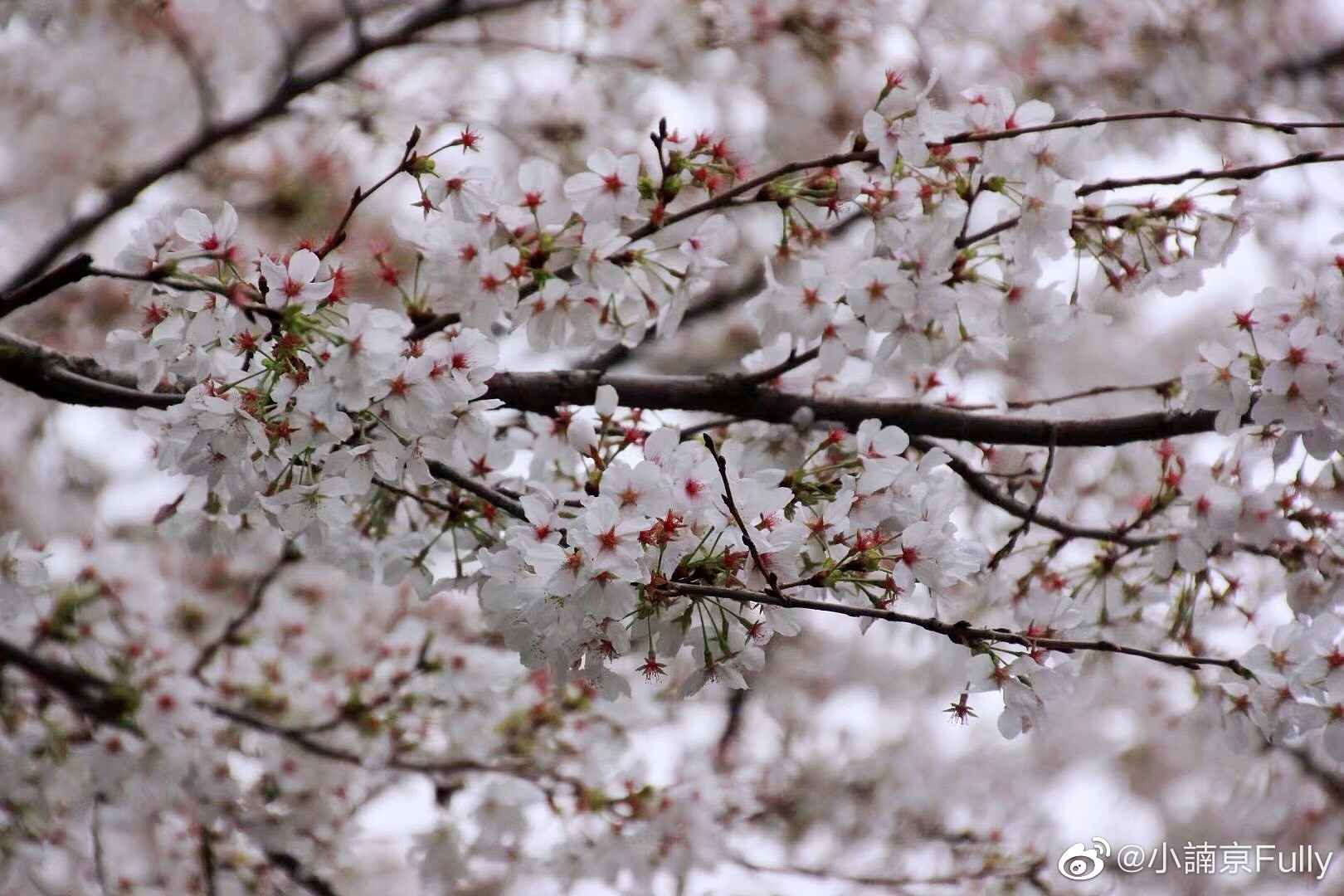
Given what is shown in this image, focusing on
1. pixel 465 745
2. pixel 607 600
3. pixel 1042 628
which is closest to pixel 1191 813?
pixel 465 745

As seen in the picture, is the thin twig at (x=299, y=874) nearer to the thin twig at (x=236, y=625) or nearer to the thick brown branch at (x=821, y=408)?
Answer: the thin twig at (x=236, y=625)

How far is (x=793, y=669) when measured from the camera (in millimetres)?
6555

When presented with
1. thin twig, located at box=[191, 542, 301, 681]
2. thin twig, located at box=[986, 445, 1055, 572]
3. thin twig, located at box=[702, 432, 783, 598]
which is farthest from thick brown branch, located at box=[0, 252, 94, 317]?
thin twig, located at box=[986, 445, 1055, 572]

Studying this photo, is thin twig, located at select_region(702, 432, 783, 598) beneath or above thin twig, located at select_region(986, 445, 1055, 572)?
beneath

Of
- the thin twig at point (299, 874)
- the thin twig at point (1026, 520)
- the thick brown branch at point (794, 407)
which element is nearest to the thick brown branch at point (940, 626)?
the thin twig at point (1026, 520)

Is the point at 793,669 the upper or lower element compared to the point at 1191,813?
upper

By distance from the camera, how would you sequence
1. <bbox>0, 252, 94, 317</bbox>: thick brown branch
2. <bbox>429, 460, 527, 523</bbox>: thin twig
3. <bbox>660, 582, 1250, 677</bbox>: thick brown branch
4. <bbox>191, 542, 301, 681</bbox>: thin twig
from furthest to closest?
1. <bbox>191, 542, 301, 681</bbox>: thin twig
2. <bbox>429, 460, 527, 523</bbox>: thin twig
3. <bbox>0, 252, 94, 317</bbox>: thick brown branch
4. <bbox>660, 582, 1250, 677</bbox>: thick brown branch

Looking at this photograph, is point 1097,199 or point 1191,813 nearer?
point 1097,199

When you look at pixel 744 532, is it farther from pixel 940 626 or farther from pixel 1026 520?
pixel 1026 520

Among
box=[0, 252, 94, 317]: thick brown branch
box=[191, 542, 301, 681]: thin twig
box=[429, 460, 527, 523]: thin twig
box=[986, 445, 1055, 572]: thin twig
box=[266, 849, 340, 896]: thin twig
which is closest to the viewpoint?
box=[0, 252, 94, 317]: thick brown branch

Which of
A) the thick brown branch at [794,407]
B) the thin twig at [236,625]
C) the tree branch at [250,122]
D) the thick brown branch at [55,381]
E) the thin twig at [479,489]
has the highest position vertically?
the tree branch at [250,122]

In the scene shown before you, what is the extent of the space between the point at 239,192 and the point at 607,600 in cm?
477

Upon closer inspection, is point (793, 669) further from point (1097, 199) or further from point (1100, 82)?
point (1097, 199)

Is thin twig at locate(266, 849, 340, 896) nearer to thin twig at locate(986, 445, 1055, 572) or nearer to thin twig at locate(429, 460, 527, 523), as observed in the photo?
thin twig at locate(429, 460, 527, 523)
